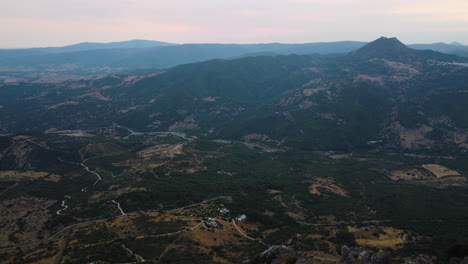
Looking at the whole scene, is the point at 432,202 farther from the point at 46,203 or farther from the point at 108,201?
the point at 46,203

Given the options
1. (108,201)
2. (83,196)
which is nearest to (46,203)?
(83,196)

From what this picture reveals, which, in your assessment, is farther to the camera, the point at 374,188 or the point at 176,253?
the point at 374,188

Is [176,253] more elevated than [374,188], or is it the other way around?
[176,253]

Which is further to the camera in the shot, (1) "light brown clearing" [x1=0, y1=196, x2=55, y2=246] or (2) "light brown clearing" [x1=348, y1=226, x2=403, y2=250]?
(1) "light brown clearing" [x1=0, y1=196, x2=55, y2=246]

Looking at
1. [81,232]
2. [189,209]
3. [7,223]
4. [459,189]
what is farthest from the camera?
[459,189]

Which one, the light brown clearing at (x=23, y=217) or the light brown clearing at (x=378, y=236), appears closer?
the light brown clearing at (x=378, y=236)

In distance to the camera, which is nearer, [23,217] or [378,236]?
[378,236]

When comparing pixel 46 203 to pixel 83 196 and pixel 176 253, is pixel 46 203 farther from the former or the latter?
pixel 176 253

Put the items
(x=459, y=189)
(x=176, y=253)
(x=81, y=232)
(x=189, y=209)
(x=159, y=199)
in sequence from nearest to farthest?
(x=176, y=253) < (x=81, y=232) < (x=189, y=209) < (x=159, y=199) < (x=459, y=189)

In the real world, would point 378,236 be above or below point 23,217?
above

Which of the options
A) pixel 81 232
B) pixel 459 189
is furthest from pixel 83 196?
pixel 459 189
